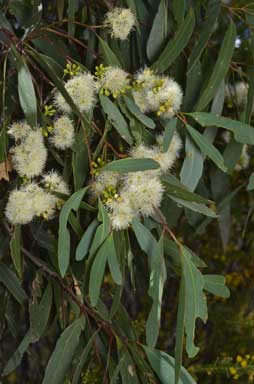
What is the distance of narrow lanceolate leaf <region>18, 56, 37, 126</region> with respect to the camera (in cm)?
120

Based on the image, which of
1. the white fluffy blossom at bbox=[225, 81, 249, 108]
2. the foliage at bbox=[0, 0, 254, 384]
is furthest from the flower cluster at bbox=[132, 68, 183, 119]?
the white fluffy blossom at bbox=[225, 81, 249, 108]

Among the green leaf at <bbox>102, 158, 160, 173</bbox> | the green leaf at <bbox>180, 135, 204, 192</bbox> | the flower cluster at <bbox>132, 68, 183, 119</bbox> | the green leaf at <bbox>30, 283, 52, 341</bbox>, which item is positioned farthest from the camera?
the green leaf at <bbox>30, 283, 52, 341</bbox>

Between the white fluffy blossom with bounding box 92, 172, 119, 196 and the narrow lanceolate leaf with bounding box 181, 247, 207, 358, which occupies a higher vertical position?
the white fluffy blossom with bounding box 92, 172, 119, 196

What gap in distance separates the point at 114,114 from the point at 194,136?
168mm

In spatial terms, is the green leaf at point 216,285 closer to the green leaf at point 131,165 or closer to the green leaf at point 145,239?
the green leaf at point 145,239

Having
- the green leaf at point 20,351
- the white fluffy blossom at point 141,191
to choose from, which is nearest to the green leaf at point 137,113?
the white fluffy blossom at point 141,191

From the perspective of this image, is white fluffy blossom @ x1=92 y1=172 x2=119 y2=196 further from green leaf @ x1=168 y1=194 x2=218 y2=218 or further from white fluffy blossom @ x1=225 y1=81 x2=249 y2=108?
white fluffy blossom @ x1=225 y1=81 x2=249 y2=108

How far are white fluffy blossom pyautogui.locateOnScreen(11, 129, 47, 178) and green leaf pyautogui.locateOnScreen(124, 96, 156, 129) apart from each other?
7.0 inches

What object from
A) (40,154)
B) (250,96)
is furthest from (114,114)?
(250,96)

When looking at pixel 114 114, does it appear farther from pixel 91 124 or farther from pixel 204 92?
pixel 204 92

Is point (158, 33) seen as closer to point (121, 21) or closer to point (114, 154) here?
point (121, 21)

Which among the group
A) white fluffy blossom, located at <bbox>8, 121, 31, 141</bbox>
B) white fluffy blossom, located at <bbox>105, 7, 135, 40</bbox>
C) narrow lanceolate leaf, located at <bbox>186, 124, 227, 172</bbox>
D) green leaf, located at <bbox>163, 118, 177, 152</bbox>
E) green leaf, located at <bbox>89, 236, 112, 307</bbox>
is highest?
white fluffy blossom, located at <bbox>105, 7, 135, 40</bbox>

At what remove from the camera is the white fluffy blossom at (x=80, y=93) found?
46.9 inches

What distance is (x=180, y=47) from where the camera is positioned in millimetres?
1280
